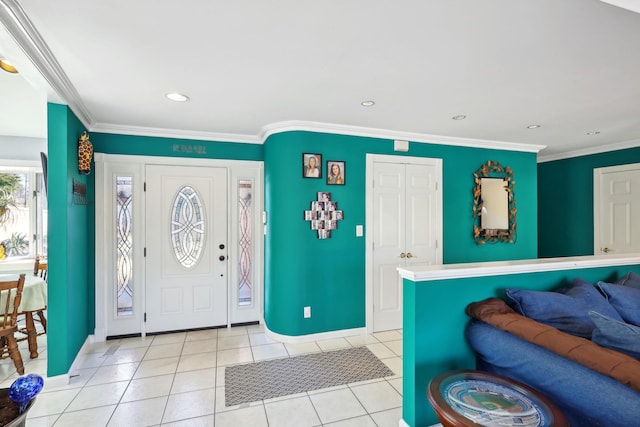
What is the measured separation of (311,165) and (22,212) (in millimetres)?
4393

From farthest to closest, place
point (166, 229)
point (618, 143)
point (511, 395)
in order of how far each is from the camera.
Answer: point (618, 143) → point (166, 229) → point (511, 395)

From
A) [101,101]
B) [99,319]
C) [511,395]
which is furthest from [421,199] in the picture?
[99,319]

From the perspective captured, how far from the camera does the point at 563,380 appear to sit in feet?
4.83

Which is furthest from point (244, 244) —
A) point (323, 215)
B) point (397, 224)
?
point (397, 224)

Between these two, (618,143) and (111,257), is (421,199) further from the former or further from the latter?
(111,257)

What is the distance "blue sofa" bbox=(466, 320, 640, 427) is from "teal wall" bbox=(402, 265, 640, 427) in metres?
0.14

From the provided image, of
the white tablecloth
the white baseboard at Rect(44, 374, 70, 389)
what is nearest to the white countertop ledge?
the white baseboard at Rect(44, 374, 70, 389)

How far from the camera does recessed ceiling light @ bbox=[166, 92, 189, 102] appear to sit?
259 cm

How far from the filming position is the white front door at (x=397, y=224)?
12.3 ft

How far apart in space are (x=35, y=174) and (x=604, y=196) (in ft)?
27.4

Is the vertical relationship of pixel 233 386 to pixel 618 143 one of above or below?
below

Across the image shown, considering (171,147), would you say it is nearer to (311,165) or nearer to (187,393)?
(311,165)

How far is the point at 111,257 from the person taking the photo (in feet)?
11.6

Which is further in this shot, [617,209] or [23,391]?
[617,209]
